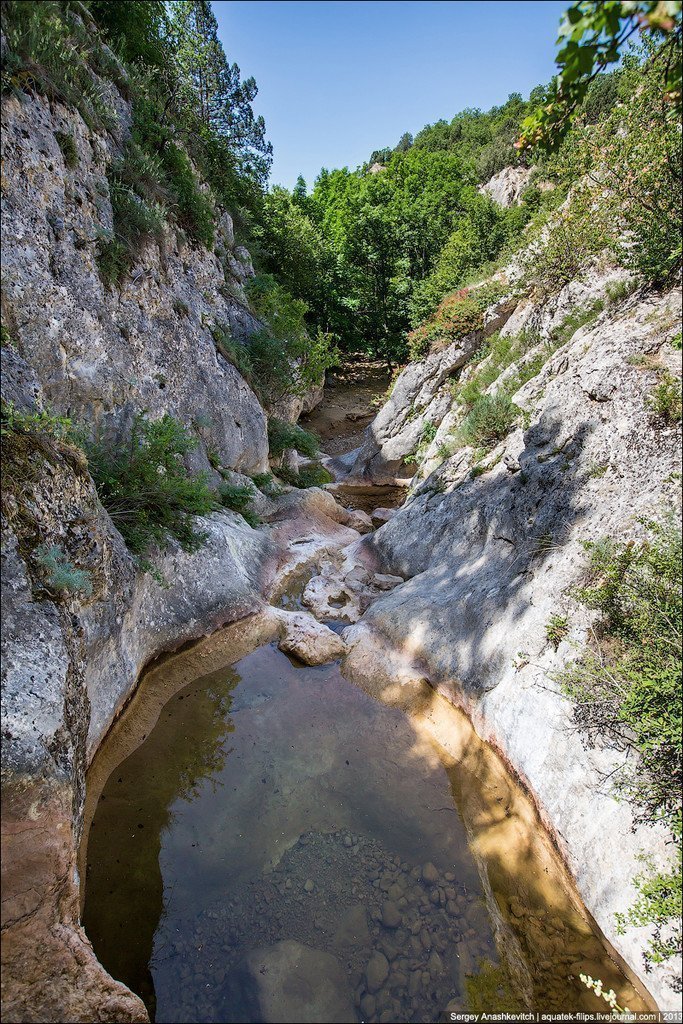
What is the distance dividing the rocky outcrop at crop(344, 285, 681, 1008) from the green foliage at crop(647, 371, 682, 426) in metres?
0.13

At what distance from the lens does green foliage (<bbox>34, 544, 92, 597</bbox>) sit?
438 cm

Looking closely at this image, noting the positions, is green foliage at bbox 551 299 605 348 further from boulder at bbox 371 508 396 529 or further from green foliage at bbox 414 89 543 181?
green foliage at bbox 414 89 543 181

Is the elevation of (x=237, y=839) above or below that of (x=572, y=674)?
below

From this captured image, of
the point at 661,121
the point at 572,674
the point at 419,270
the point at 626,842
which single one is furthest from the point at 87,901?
the point at 419,270

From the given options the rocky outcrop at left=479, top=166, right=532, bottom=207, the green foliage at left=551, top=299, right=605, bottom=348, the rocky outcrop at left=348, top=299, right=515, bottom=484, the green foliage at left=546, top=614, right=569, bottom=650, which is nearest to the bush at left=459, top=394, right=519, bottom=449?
the green foliage at left=551, top=299, right=605, bottom=348

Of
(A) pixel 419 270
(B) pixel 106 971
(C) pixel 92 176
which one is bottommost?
(B) pixel 106 971

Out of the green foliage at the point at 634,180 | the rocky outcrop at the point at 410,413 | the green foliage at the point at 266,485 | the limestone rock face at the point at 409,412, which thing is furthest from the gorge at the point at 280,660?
the limestone rock face at the point at 409,412

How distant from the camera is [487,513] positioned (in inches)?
323

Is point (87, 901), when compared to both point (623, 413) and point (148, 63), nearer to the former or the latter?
point (623, 413)

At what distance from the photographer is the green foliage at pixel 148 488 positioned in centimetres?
672

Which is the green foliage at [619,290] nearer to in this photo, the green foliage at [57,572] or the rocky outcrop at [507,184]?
the green foliage at [57,572]

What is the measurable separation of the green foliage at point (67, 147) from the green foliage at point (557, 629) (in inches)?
423

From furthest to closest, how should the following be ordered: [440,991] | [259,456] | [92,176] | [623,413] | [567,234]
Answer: [259,456]
[567,234]
[92,176]
[623,413]
[440,991]

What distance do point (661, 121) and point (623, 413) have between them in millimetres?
5781
